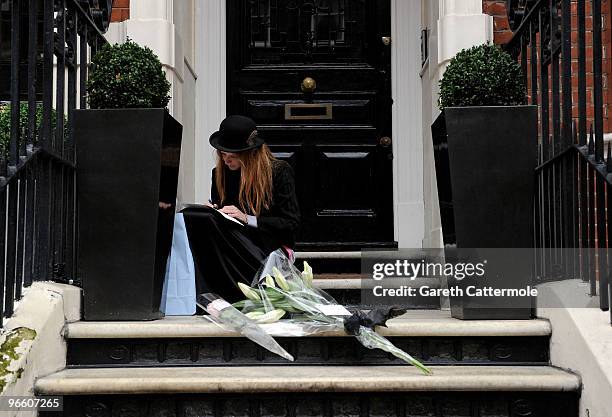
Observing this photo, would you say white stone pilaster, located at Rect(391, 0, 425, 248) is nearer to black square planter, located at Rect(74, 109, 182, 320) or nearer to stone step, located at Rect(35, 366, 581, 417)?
black square planter, located at Rect(74, 109, 182, 320)

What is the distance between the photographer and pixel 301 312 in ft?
10.2

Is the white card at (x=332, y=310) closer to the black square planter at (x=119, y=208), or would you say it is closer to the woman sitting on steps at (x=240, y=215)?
the black square planter at (x=119, y=208)

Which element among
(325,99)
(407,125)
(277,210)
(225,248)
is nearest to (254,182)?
(277,210)

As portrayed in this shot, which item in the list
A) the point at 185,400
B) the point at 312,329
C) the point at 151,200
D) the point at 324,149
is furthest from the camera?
the point at 324,149

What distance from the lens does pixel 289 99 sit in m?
5.57

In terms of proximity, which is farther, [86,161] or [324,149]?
[324,149]

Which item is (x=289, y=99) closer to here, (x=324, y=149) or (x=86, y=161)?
(x=324, y=149)

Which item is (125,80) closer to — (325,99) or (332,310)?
(332,310)

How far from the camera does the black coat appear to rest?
3977 mm

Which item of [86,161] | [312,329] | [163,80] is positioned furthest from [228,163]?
[312,329]

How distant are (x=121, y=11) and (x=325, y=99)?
4.81ft

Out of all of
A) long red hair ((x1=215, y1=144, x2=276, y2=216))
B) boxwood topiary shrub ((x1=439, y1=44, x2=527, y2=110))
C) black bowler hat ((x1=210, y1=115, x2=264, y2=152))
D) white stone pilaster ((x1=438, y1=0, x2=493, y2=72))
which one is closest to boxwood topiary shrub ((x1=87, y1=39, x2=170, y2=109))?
black bowler hat ((x1=210, y1=115, x2=264, y2=152))

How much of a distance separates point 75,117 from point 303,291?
113cm

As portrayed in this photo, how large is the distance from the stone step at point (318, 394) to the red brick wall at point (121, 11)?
2854 millimetres
